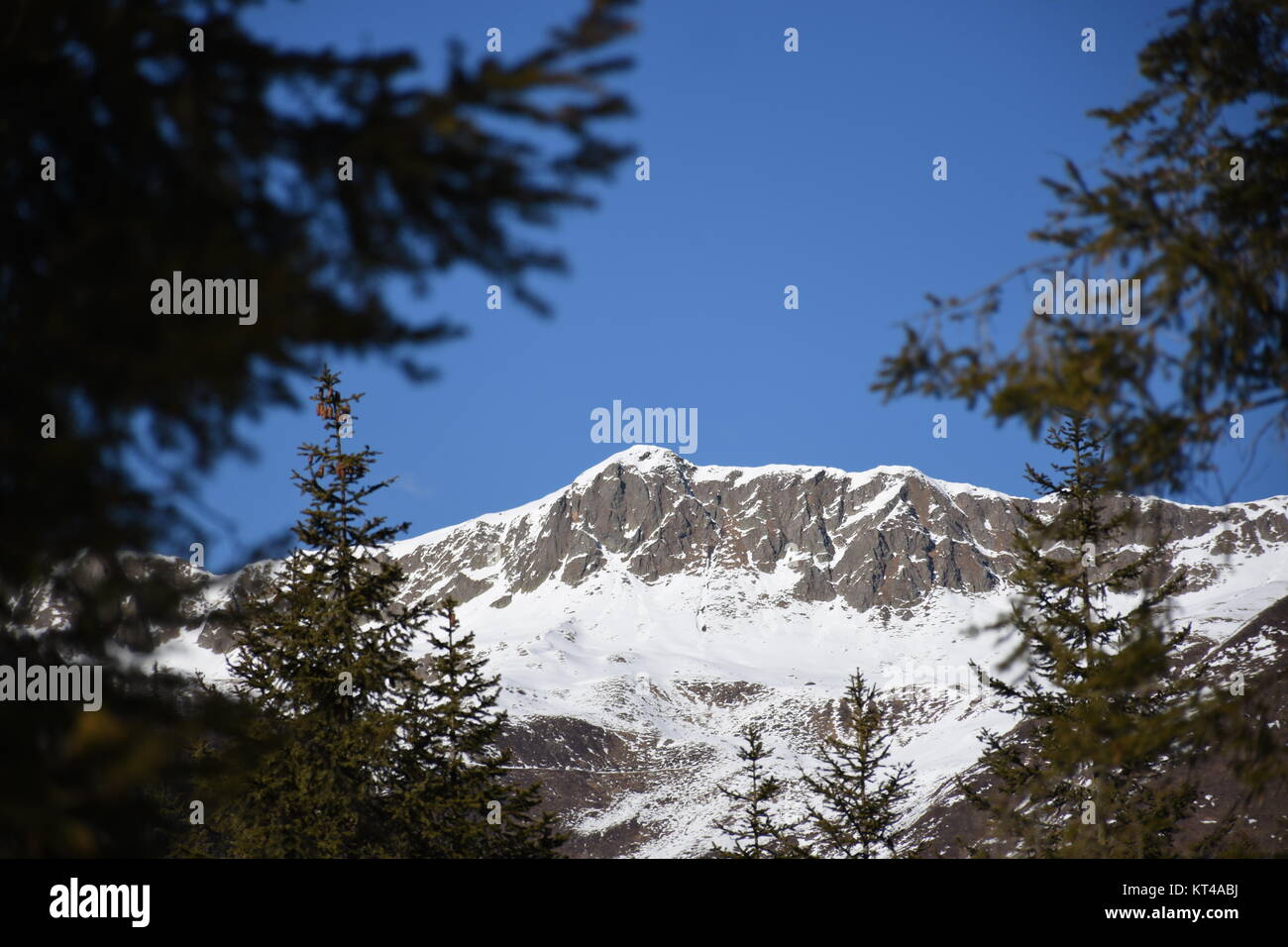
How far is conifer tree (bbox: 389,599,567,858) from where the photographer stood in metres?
16.4

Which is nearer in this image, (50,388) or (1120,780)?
(50,388)

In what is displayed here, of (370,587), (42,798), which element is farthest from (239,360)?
(370,587)

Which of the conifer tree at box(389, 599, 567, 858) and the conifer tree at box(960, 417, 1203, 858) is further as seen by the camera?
the conifer tree at box(389, 599, 567, 858)

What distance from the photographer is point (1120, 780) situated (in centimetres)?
1709

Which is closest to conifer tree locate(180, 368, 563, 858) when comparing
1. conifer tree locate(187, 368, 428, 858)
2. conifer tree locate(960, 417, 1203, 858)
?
conifer tree locate(187, 368, 428, 858)

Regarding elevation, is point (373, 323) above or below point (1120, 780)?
above

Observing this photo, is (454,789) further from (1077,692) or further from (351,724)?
(1077,692)

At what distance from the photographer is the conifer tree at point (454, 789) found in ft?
53.7

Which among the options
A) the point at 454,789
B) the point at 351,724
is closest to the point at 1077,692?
the point at 454,789

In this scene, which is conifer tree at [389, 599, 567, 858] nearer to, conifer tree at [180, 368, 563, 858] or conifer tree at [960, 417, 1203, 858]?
conifer tree at [180, 368, 563, 858]

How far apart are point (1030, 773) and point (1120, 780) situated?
1.52m

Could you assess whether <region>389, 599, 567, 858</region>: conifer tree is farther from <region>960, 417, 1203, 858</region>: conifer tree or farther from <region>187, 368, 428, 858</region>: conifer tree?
<region>960, 417, 1203, 858</region>: conifer tree

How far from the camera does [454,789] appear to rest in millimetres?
17297

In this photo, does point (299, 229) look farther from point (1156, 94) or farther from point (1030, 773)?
point (1030, 773)
